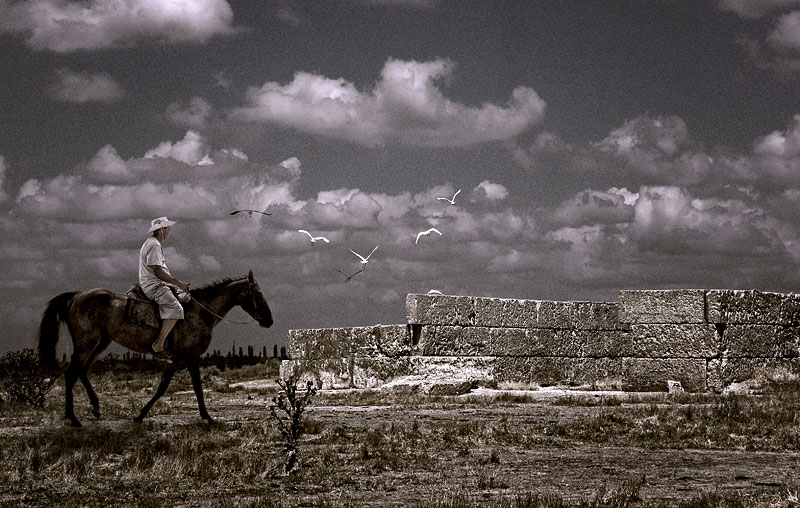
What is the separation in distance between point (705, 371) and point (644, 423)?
698cm

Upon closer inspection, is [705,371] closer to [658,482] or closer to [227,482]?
[658,482]

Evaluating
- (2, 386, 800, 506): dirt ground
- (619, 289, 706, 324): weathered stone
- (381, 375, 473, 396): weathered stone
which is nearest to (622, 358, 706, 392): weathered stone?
(619, 289, 706, 324): weathered stone

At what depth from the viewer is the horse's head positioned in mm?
12344

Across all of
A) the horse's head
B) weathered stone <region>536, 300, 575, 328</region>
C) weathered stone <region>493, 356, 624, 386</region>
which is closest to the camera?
the horse's head

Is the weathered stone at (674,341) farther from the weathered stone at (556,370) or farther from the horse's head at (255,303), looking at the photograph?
the horse's head at (255,303)

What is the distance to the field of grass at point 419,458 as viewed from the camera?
24.4ft

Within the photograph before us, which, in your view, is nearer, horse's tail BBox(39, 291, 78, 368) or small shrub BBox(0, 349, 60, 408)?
horse's tail BBox(39, 291, 78, 368)

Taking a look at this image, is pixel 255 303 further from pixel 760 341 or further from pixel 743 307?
pixel 760 341

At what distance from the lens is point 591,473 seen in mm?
8641

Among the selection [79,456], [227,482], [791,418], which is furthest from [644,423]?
[79,456]

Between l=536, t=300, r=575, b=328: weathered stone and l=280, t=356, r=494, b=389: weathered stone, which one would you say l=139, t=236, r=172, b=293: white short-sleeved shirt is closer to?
l=280, t=356, r=494, b=389: weathered stone

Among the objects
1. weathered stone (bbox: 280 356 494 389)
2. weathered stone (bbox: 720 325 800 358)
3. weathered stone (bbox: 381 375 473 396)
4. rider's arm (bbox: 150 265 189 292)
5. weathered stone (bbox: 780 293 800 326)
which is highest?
rider's arm (bbox: 150 265 189 292)

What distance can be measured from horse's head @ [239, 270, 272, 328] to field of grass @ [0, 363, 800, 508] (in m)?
1.40

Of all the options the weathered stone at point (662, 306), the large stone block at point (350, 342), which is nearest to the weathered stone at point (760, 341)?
the weathered stone at point (662, 306)
